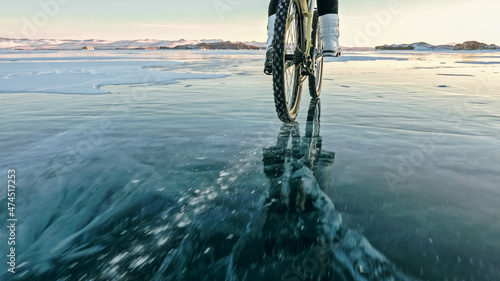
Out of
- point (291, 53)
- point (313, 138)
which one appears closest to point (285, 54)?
point (291, 53)

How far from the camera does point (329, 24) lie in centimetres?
378

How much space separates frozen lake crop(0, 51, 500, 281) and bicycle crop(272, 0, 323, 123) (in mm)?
388

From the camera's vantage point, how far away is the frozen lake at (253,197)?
1.37 m

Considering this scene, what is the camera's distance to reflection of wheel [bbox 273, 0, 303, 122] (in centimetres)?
306

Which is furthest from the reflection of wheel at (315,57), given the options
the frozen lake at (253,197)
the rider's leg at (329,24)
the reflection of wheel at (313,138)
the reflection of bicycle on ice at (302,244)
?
the reflection of bicycle on ice at (302,244)

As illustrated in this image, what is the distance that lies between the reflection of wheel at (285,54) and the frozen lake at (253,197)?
371 mm

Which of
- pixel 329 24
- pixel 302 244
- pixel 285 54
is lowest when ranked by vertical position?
pixel 302 244

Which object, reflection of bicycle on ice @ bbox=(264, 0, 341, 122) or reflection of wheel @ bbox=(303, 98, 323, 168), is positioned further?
reflection of bicycle on ice @ bbox=(264, 0, 341, 122)

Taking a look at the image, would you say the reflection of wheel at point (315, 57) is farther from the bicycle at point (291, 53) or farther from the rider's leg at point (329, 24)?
the rider's leg at point (329, 24)

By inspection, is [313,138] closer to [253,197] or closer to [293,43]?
[293,43]

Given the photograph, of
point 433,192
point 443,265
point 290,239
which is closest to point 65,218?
point 290,239

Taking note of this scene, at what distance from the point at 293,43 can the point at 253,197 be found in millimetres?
2543

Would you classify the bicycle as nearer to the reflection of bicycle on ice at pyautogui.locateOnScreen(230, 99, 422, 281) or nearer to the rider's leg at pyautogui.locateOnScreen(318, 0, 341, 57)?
the rider's leg at pyautogui.locateOnScreen(318, 0, 341, 57)

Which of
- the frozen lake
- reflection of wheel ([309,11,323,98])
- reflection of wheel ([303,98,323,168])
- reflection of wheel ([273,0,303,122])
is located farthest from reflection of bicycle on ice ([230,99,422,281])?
reflection of wheel ([309,11,323,98])
